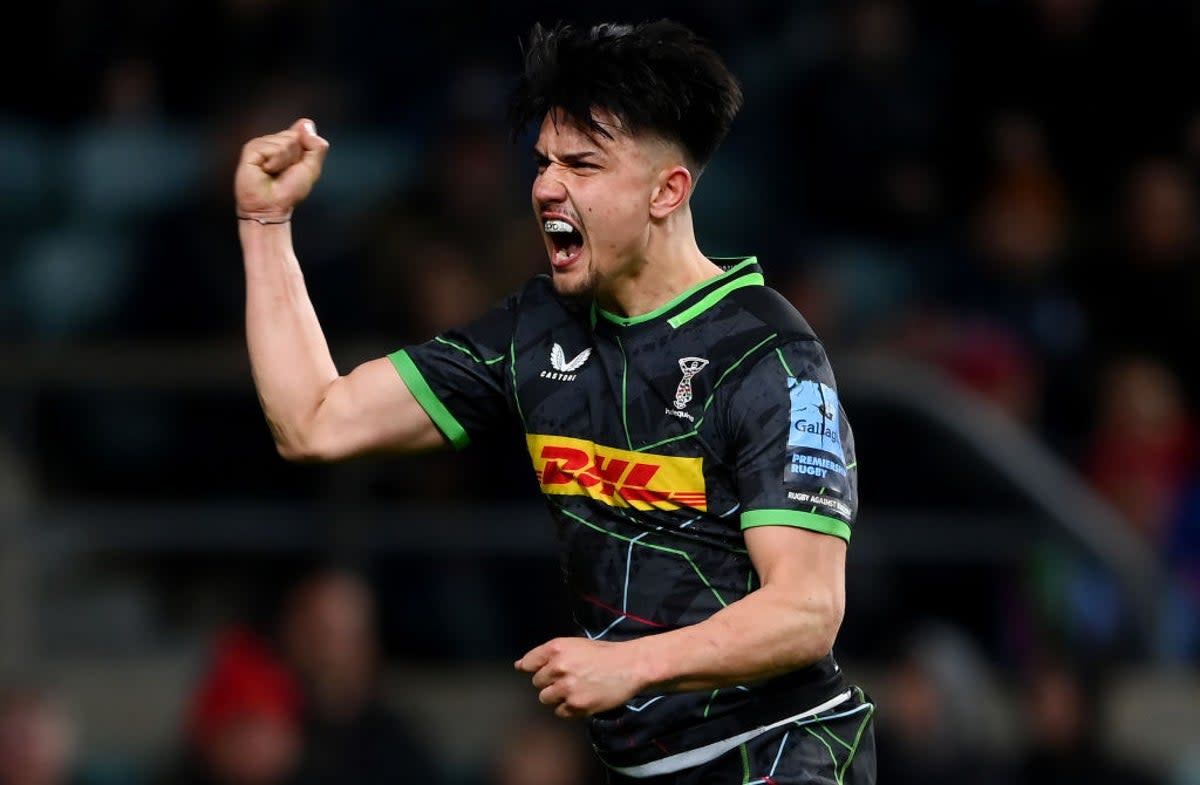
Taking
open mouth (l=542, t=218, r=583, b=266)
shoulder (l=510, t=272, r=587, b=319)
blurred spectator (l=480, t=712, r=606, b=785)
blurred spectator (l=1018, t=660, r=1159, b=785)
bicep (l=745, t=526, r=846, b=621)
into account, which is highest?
open mouth (l=542, t=218, r=583, b=266)

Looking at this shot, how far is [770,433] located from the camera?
3.53 metres

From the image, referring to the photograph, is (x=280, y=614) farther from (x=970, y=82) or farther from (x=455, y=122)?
(x=970, y=82)

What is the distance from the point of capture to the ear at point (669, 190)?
3744mm

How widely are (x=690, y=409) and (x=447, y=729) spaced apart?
3.70 metres

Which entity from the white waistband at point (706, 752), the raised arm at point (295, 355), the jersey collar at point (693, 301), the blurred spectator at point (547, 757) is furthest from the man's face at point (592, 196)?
the blurred spectator at point (547, 757)

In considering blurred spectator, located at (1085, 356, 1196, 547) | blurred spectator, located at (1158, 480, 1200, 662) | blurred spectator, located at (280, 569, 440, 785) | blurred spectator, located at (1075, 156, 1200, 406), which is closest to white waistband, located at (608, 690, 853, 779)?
blurred spectator, located at (280, 569, 440, 785)

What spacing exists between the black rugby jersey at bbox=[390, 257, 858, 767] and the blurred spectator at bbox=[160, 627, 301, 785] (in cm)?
314

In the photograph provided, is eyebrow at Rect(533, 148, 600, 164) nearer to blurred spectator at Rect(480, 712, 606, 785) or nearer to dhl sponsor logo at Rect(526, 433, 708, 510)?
dhl sponsor logo at Rect(526, 433, 708, 510)

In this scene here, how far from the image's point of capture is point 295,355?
3.88m

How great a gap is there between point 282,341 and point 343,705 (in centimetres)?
316

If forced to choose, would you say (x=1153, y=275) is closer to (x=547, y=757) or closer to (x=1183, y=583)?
(x=1183, y=583)

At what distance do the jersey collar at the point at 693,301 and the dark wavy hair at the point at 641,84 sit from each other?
221mm

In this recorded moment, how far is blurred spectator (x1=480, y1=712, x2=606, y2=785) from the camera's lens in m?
6.70

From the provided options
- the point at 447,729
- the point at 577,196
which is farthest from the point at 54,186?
the point at 577,196
